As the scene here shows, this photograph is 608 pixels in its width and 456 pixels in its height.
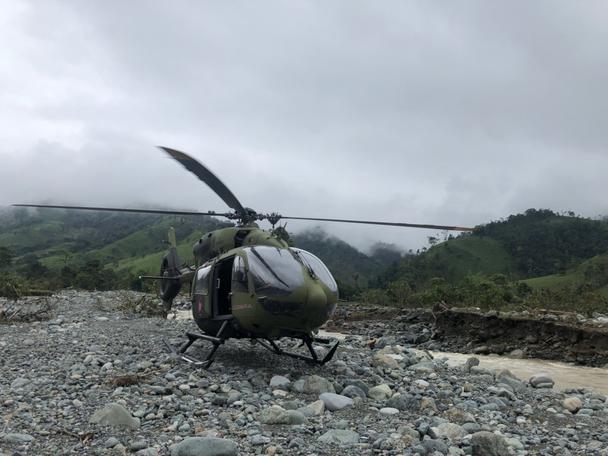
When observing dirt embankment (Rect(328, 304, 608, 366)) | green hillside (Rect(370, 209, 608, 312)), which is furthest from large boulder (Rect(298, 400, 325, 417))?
green hillside (Rect(370, 209, 608, 312))

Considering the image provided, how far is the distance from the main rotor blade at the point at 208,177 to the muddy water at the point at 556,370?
9247 millimetres

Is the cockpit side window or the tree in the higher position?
the cockpit side window

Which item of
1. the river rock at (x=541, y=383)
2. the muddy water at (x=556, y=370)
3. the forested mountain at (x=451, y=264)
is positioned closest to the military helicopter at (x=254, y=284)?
the river rock at (x=541, y=383)

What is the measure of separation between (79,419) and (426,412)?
4.77 meters

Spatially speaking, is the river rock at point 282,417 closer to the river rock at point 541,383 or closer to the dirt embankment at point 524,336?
the river rock at point 541,383

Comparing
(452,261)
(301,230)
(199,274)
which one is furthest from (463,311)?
(301,230)

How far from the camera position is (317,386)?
8.77m

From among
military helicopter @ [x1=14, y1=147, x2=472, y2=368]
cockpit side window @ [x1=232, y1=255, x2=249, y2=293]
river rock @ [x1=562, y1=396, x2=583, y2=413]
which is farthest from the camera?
cockpit side window @ [x1=232, y1=255, x2=249, y2=293]

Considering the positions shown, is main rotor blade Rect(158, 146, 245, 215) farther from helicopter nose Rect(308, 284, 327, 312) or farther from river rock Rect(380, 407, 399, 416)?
river rock Rect(380, 407, 399, 416)

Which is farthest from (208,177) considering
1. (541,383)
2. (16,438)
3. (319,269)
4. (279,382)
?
(541,383)

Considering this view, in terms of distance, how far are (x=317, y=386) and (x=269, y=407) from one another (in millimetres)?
1444

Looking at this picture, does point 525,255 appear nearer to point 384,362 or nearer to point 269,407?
point 384,362

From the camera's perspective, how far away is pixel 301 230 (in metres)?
193

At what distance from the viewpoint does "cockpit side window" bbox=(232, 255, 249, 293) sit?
32.0 feet
